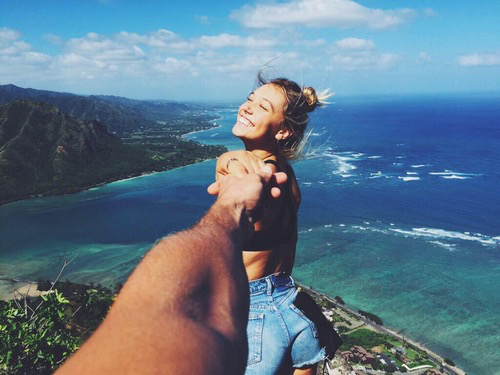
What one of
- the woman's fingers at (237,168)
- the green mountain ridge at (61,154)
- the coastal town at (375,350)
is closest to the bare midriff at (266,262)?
the woman's fingers at (237,168)

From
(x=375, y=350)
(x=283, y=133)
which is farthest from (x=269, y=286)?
(x=375, y=350)

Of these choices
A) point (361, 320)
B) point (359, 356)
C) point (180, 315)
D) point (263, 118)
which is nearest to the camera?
point (180, 315)

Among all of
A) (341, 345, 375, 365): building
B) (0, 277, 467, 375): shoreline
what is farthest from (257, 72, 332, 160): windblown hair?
(341, 345, 375, 365): building

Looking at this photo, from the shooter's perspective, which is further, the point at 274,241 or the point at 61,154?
the point at 61,154

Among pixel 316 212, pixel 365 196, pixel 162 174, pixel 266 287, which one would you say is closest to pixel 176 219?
Answer: pixel 316 212

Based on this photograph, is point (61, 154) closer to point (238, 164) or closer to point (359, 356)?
point (359, 356)

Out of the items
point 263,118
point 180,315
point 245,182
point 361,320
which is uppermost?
point 263,118

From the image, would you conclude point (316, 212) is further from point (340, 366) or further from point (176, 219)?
point (340, 366)
